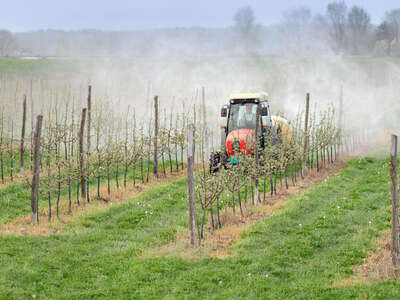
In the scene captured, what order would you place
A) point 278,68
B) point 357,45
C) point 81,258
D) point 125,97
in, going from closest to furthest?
point 81,258
point 125,97
point 278,68
point 357,45

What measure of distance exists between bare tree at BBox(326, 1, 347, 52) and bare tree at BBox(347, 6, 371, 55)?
1.31 metres

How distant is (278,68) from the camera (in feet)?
179

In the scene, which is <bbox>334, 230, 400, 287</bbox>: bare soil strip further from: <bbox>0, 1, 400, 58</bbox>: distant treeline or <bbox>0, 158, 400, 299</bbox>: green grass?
<bbox>0, 1, 400, 58</bbox>: distant treeline

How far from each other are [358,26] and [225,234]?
73.7 metres

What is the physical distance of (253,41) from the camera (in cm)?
7656

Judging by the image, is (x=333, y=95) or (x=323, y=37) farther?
(x=323, y=37)

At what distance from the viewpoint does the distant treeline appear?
6507 centimetres

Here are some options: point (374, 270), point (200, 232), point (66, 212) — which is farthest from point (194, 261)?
point (66, 212)

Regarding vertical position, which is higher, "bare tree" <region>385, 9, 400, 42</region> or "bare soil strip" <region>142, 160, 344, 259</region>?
"bare tree" <region>385, 9, 400, 42</region>

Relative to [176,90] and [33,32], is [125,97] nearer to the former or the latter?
[176,90]

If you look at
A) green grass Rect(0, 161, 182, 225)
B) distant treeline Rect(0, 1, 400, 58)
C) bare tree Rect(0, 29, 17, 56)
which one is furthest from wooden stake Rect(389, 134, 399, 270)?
bare tree Rect(0, 29, 17, 56)

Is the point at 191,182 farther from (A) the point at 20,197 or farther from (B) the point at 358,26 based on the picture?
(B) the point at 358,26

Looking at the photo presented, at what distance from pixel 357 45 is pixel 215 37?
2062 centimetres

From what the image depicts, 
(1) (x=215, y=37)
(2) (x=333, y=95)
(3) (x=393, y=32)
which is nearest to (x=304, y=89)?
(2) (x=333, y=95)
